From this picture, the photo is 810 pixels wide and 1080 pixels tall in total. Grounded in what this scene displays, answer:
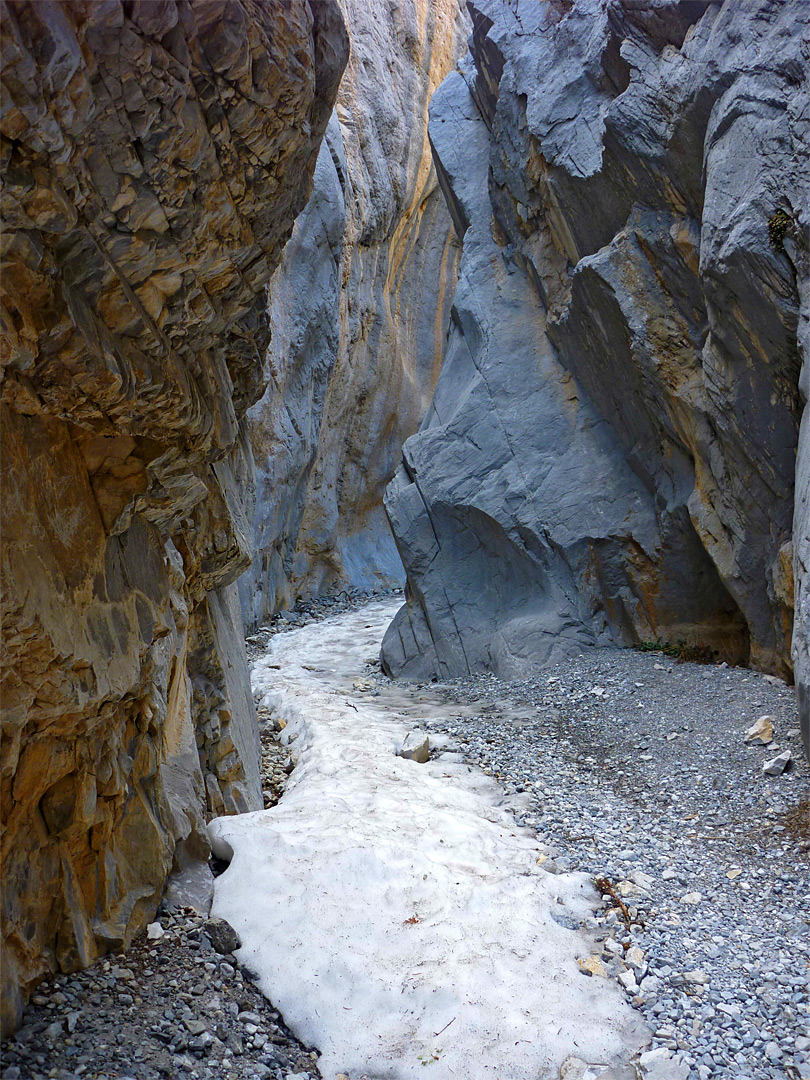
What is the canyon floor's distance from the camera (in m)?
3.70

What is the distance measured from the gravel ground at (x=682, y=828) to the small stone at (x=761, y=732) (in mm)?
81

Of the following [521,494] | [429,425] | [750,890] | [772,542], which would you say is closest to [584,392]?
[521,494]

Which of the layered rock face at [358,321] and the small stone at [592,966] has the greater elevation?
the layered rock face at [358,321]

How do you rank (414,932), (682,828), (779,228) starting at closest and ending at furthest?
(414,932), (682,828), (779,228)

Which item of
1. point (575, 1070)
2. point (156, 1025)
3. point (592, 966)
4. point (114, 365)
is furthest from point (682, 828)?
point (114, 365)

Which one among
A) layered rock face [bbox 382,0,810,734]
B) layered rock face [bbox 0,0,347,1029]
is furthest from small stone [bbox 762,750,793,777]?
layered rock face [bbox 0,0,347,1029]

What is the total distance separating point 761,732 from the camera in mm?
7441

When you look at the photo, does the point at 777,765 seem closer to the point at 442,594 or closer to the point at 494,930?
the point at 494,930

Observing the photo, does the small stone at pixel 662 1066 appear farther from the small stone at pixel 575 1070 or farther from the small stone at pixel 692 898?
the small stone at pixel 692 898

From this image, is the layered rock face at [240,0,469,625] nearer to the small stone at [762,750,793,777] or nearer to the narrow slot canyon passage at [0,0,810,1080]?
the narrow slot canyon passage at [0,0,810,1080]

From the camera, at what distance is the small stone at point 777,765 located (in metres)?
6.61

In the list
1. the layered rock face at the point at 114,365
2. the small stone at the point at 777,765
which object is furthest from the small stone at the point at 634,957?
the layered rock face at the point at 114,365

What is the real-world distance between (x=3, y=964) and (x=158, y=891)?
1.30 meters

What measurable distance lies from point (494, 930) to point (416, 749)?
3739 millimetres
